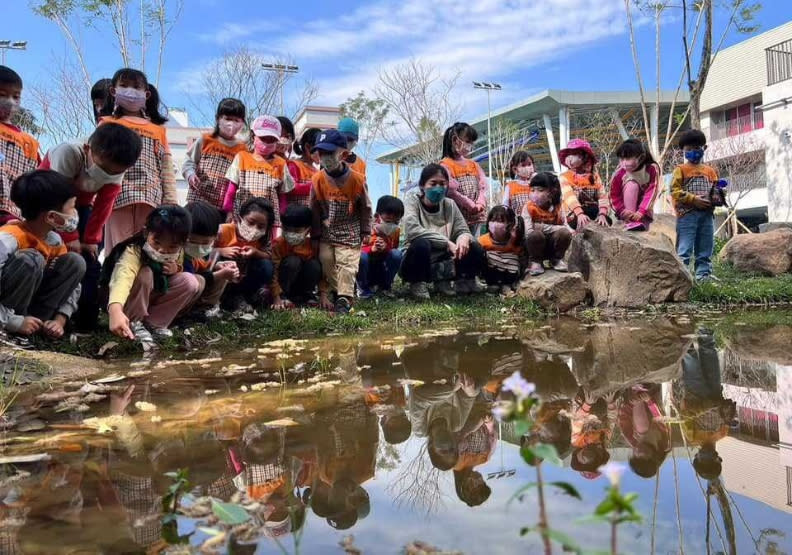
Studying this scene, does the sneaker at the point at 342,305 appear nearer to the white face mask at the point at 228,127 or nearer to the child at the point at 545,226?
the white face mask at the point at 228,127

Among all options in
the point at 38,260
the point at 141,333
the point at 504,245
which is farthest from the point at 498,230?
the point at 38,260

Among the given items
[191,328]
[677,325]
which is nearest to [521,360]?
[677,325]

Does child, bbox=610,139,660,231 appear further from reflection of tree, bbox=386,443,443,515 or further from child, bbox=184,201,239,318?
reflection of tree, bbox=386,443,443,515

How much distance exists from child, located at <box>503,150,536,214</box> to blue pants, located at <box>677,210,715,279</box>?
2.00 metres

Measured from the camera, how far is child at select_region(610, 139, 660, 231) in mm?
6254

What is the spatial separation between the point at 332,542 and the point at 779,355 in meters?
2.73

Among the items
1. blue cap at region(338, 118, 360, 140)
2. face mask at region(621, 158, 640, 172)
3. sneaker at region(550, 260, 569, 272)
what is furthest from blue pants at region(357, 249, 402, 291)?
face mask at region(621, 158, 640, 172)

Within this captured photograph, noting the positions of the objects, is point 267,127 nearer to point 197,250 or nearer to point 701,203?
point 197,250

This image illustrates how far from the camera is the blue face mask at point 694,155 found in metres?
6.80

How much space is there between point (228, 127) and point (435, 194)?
202 centimetres

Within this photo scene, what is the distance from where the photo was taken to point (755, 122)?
2269 cm

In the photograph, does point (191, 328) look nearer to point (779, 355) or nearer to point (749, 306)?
point (779, 355)

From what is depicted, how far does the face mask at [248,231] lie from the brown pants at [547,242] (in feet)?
9.01

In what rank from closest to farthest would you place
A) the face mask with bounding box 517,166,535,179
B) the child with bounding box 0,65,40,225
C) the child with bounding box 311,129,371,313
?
the child with bounding box 0,65,40,225 → the child with bounding box 311,129,371,313 → the face mask with bounding box 517,166,535,179
